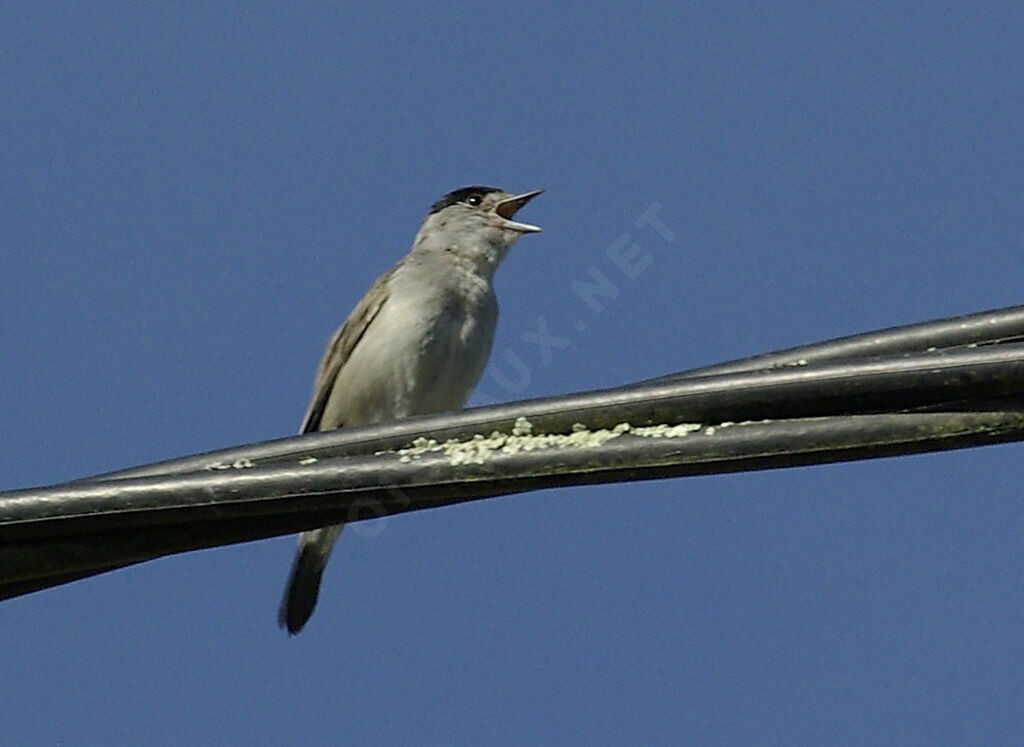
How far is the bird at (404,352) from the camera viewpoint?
23.1ft

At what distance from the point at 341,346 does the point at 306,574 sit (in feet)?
3.33

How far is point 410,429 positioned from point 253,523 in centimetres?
34

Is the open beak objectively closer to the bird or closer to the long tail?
the bird

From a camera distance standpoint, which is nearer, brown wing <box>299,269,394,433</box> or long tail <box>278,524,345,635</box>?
long tail <box>278,524,345,635</box>

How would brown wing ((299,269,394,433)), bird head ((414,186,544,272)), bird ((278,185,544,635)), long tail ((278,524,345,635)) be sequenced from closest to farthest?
1. bird ((278,185,544,635))
2. long tail ((278,524,345,635))
3. brown wing ((299,269,394,433))
4. bird head ((414,186,544,272))

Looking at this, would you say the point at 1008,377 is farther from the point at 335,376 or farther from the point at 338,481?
the point at 335,376

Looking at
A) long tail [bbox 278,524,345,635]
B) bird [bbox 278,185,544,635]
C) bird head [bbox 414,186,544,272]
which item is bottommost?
long tail [bbox 278,524,345,635]

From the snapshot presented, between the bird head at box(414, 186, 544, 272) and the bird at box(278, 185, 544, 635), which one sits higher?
the bird head at box(414, 186, 544, 272)

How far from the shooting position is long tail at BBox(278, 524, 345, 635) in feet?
23.5

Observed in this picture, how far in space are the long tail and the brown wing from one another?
49cm

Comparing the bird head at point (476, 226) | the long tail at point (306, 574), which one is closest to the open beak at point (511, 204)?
the bird head at point (476, 226)

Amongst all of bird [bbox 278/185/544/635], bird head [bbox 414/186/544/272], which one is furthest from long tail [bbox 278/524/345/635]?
bird head [bbox 414/186/544/272]

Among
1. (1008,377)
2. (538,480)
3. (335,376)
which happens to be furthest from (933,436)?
(335,376)

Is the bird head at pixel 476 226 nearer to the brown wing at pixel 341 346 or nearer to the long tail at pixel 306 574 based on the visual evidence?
the brown wing at pixel 341 346
